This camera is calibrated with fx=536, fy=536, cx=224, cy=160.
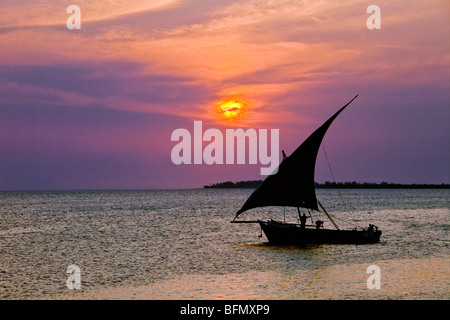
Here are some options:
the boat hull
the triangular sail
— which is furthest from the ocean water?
the triangular sail

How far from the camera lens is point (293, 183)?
38.7 meters

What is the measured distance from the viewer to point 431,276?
2717 centimetres

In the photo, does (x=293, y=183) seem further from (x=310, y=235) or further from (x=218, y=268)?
(x=218, y=268)

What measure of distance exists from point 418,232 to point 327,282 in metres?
32.4

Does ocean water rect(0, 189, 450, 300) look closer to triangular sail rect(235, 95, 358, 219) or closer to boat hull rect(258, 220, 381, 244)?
boat hull rect(258, 220, 381, 244)

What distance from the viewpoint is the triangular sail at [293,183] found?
38.3m

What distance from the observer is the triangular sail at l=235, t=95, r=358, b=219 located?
38.3 meters

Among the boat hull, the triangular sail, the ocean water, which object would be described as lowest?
the ocean water

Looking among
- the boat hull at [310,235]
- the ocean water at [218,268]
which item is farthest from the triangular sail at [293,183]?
the ocean water at [218,268]

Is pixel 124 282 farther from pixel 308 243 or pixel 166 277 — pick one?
pixel 308 243
